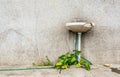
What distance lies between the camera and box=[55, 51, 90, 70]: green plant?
2938 mm

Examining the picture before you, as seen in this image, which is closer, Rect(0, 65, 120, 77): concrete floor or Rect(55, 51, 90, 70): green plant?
Rect(0, 65, 120, 77): concrete floor

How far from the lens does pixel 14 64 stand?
10.3ft

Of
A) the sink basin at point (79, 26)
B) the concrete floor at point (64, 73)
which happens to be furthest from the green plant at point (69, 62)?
the sink basin at point (79, 26)

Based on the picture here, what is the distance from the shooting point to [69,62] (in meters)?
3.02

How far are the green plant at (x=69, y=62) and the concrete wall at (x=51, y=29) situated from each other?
16cm

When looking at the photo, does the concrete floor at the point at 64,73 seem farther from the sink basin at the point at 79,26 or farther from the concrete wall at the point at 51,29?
the sink basin at the point at 79,26

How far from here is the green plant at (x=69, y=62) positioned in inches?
116

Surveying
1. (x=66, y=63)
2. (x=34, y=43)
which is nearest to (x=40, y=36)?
(x=34, y=43)

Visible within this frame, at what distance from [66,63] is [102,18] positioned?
3.92ft

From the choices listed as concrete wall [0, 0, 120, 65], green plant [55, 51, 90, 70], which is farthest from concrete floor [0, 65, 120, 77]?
concrete wall [0, 0, 120, 65]

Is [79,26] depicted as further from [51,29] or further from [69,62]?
[69,62]

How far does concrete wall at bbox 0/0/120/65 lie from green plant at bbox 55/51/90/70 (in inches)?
6.5

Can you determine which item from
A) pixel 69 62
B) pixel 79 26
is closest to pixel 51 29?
pixel 79 26

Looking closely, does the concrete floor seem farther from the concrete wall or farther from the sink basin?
the sink basin
